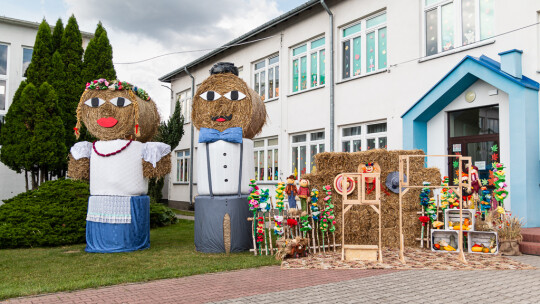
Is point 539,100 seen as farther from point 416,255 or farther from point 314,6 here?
point 314,6

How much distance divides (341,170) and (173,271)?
Result: 13.4ft

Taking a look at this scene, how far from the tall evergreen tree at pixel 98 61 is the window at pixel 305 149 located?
6478 millimetres

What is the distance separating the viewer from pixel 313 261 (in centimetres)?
763

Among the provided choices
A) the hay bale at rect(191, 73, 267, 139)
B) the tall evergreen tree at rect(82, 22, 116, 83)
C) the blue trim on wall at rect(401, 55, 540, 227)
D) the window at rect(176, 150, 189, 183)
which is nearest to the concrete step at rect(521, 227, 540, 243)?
the blue trim on wall at rect(401, 55, 540, 227)

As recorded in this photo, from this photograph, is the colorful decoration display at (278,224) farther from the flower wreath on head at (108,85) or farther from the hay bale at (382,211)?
the flower wreath on head at (108,85)

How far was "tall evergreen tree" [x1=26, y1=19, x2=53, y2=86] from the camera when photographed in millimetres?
13562

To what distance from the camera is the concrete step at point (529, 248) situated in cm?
793

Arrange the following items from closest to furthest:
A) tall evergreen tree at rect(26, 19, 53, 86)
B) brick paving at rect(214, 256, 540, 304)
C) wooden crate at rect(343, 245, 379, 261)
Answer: brick paving at rect(214, 256, 540, 304) → wooden crate at rect(343, 245, 379, 261) → tall evergreen tree at rect(26, 19, 53, 86)

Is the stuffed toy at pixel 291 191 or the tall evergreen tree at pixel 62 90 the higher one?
the tall evergreen tree at pixel 62 90

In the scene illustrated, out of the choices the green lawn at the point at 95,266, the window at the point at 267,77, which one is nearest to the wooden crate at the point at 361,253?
the green lawn at the point at 95,266

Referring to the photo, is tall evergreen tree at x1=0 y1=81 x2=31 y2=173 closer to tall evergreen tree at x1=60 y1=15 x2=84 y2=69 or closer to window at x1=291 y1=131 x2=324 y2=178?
tall evergreen tree at x1=60 y1=15 x2=84 y2=69

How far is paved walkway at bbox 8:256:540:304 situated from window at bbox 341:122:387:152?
6416 millimetres

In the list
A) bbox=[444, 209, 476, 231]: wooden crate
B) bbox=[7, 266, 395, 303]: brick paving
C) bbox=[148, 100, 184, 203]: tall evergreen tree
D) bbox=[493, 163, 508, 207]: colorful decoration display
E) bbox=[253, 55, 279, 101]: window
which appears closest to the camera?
bbox=[7, 266, 395, 303]: brick paving

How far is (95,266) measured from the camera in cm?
739
